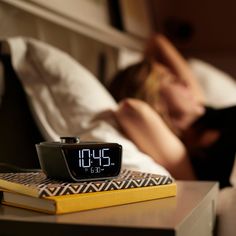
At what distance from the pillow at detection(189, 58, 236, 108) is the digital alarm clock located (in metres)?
1.25

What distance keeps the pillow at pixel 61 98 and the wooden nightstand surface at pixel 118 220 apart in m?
0.33

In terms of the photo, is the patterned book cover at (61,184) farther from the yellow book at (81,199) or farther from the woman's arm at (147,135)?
the woman's arm at (147,135)

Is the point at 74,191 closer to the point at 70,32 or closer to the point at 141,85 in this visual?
the point at 141,85

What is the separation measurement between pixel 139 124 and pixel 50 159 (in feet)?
1.56

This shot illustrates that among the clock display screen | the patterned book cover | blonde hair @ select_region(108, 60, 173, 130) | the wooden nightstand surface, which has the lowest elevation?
the wooden nightstand surface

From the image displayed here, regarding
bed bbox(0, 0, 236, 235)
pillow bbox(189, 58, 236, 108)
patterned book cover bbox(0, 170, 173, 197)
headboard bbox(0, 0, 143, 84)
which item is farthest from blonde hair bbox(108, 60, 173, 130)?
patterned book cover bbox(0, 170, 173, 197)

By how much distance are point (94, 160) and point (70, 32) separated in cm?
95

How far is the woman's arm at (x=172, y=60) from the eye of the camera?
196 centimetres

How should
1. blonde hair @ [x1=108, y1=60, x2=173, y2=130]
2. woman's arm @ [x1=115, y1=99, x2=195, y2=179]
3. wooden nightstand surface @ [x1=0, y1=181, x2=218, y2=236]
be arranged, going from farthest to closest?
blonde hair @ [x1=108, y1=60, x2=173, y2=130]
woman's arm @ [x1=115, y1=99, x2=195, y2=179]
wooden nightstand surface @ [x1=0, y1=181, x2=218, y2=236]

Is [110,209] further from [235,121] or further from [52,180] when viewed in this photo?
[235,121]

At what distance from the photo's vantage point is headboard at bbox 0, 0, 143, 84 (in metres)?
1.32

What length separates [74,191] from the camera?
2.31ft

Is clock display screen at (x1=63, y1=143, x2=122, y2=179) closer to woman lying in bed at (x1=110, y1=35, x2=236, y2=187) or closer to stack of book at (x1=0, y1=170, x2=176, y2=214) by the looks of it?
stack of book at (x1=0, y1=170, x2=176, y2=214)

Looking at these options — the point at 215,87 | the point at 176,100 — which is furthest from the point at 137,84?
the point at 215,87
